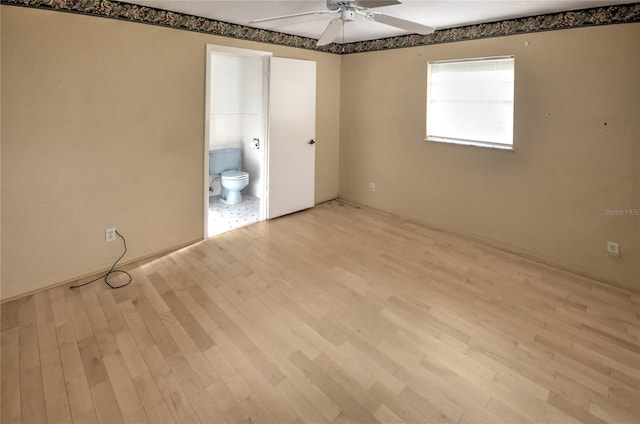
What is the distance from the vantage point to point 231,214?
15.7 feet

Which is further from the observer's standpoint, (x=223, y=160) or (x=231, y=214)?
(x=223, y=160)

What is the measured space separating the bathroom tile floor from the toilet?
0.12 metres

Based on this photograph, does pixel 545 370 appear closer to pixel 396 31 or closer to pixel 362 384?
pixel 362 384

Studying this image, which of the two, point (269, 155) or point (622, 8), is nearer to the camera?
point (622, 8)

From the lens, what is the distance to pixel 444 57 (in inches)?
155

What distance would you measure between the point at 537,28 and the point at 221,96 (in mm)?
3919

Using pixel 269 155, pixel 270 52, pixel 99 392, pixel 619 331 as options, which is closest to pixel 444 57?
pixel 270 52

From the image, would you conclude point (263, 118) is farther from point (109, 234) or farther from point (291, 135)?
point (109, 234)

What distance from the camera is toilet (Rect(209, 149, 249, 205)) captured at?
4984 mm

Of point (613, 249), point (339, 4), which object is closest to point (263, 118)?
point (339, 4)

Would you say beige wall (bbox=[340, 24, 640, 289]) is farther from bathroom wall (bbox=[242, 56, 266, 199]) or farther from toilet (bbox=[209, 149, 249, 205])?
toilet (bbox=[209, 149, 249, 205])

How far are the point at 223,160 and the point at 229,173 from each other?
0.93 feet

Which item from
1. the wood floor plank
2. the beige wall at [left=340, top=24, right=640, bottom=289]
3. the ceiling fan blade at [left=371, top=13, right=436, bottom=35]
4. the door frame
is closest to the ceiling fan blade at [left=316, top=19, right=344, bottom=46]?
the ceiling fan blade at [left=371, top=13, right=436, bottom=35]

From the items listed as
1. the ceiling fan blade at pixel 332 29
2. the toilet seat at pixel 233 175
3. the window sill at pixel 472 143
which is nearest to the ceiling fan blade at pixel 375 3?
the ceiling fan blade at pixel 332 29
